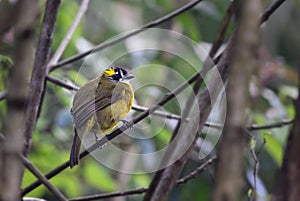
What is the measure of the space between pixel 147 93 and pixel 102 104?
41.8 inches

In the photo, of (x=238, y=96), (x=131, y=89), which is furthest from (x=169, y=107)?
(x=238, y=96)

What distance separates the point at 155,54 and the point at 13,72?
3210 millimetres

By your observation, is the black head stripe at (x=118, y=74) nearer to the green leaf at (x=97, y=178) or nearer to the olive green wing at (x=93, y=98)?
the olive green wing at (x=93, y=98)

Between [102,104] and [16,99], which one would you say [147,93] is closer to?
[102,104]

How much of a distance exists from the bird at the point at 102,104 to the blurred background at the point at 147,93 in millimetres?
168

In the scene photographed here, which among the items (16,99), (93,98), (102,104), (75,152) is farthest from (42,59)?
(16,99)

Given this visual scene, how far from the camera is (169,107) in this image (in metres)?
2.85

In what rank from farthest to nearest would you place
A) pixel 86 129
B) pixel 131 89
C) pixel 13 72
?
pixel 131 89 < pixel 86 129 < pixel 13 72

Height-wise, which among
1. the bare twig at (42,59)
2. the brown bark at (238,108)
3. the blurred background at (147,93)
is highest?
the brown bark at (238,108)

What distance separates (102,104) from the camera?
248cm

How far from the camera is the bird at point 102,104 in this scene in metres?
2.25

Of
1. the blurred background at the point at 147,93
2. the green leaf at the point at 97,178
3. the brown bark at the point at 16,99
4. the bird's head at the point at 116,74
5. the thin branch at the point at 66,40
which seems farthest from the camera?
the green leaf at the point at 97,178

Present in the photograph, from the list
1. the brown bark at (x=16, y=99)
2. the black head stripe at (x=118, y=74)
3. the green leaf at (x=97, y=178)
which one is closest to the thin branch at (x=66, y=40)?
the black head stripe at (x=118, y=74)

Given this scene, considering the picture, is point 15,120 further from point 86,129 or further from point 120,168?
point 120,168
